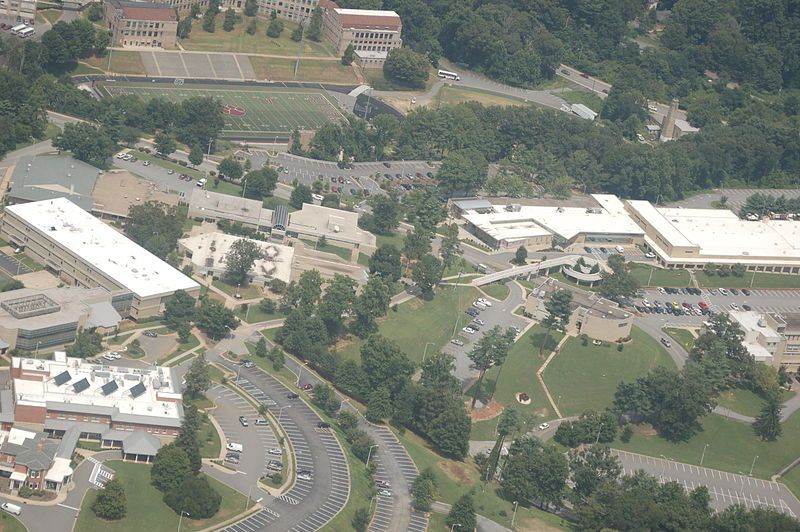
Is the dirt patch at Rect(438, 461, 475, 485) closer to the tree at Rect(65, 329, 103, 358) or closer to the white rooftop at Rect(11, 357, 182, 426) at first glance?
the white rooftop at Rect(11, 357, 182, 426)

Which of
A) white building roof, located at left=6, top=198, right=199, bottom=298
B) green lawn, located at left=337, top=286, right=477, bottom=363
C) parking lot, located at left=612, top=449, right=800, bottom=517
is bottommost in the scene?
parking lot, located at left=612, top=449, right=800, bottom=517

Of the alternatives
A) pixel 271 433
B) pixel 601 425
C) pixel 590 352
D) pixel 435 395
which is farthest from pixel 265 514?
pixel 590 352

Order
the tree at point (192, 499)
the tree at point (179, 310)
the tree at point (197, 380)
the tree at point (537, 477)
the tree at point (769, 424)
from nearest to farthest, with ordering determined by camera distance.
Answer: the tree at point (192, 499) → the tree at point (197, 380) → the tree at point (537, 477) → the tree at point (179, 310) → the tree at point (769, 424)

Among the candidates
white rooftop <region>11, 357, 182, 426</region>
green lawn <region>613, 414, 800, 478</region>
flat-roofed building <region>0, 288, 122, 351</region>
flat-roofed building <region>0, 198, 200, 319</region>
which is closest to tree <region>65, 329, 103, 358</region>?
flat-roofed building <region>0, 288, 122, 351</region>

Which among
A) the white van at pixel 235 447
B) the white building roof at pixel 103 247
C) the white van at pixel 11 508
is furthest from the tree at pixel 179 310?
the white van at pixel 11 508

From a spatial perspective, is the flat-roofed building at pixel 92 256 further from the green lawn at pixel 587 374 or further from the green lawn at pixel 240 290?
the green lawn at pixel 587 374

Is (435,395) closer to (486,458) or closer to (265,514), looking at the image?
(486,458)

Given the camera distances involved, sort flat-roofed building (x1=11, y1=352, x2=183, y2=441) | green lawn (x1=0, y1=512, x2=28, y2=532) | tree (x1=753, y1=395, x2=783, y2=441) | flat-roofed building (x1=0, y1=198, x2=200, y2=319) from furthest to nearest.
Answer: tree (x1=753, y1=395, x2=783, y2=441) < flat-roofed building (x1=0, y1=198, x2=200, y2=319) < flat-roofed building (x1=11, y1=352, x2=183, y2=441) < green lawn (x1=0, y1=512, x2=28, y2=532)
